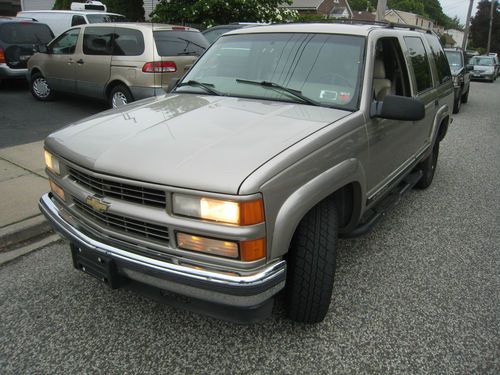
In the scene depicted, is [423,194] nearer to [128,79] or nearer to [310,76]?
[310,76]

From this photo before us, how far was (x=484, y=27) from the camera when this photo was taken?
58.0m

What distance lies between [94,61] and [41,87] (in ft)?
6.99

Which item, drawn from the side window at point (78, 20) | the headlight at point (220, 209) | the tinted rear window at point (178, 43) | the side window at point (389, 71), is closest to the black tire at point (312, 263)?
the headlight at point (220, 209)

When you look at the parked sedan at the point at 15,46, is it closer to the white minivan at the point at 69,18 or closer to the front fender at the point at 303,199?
the white minivan at the point at 69,18

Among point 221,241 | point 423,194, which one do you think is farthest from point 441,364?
point 423,194

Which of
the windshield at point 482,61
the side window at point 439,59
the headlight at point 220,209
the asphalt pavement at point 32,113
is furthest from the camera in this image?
the windshield at point 482,61

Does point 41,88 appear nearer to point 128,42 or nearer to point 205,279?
point 128,42

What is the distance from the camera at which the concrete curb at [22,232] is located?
3.69 meters

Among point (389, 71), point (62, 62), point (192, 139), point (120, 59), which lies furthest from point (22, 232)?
point (62, 62)

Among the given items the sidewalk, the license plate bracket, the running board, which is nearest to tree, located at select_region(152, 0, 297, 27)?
the sidewalk

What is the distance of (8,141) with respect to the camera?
6430mm

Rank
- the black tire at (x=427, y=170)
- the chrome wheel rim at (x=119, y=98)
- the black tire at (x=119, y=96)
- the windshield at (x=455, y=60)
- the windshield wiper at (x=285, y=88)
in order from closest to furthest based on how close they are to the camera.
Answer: the windshield wiper at (x=285, y=88) < the black tire at (x=427, y=170) < the black tire at (x=119, y=96) < the chrome wheel rim at (x=119, y=98) < the windshield at (x=455, y=60)

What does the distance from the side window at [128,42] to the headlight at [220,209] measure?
588 centimetres

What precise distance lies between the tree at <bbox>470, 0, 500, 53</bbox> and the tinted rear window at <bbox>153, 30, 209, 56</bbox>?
61.4 m
